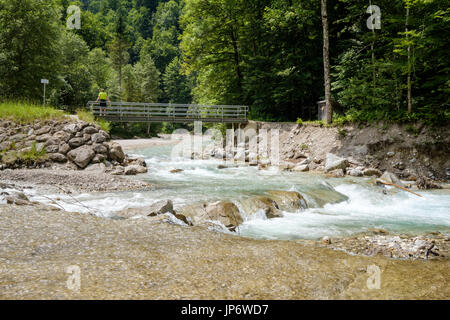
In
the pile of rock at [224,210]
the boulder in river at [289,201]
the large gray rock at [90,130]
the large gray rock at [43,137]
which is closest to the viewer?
the pile of rock at [224,210]

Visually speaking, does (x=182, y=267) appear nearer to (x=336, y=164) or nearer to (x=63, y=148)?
(x=63, y=148)

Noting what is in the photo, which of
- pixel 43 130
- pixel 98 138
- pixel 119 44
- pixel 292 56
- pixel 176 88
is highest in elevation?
pixel 119 44

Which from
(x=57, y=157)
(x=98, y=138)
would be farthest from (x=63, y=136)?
(x=98, y=138)

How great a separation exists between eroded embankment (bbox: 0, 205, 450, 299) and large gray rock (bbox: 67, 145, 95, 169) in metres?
7.46

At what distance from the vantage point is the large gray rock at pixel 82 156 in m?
12.6

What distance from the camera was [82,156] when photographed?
1270 cm

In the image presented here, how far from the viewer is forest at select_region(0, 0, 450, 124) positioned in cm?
1370

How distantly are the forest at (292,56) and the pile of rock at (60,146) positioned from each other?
11.0 meters

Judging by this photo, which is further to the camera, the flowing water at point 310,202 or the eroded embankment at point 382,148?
the eroded embankment at point 382,148

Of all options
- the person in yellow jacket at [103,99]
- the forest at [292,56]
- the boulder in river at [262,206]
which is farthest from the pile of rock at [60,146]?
the forest at [292,56]

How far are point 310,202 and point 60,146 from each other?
35.8 feet

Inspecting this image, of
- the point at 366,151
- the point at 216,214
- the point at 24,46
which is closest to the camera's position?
the point at 216,214

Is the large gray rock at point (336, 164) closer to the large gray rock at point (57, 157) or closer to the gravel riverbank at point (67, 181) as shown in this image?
the gravel riverbank at point (67, 181)
